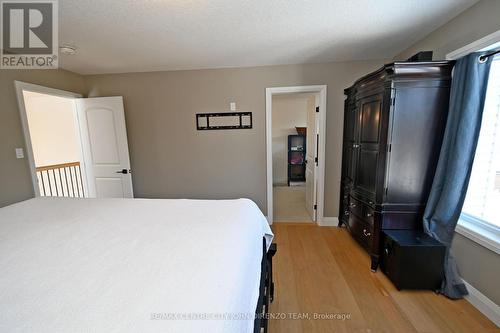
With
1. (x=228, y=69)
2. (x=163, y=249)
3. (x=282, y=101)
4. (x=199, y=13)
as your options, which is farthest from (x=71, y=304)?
(x=282, y=101)

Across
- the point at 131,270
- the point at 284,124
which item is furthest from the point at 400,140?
the point at 284,124

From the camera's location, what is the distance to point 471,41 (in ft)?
5.17

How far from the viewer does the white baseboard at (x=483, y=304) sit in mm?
1429

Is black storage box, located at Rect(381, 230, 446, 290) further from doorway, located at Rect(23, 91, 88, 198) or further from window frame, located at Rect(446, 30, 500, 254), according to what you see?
doorway, located at Rect(23, 91, 88, 198)

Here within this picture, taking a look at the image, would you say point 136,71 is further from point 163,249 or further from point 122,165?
point 163,249

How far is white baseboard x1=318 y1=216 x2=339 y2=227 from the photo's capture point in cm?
301

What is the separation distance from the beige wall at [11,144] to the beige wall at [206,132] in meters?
0.95

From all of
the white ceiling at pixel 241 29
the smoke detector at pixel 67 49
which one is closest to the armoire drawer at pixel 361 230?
the white ceiling at pixel 241 29

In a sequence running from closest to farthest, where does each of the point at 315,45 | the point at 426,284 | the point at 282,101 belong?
the point at 426,284
the point at 315,45
the point at 282,101

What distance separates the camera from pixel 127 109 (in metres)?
3.02

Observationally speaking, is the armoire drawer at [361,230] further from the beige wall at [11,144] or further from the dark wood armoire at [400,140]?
the beige wall at [11,144]

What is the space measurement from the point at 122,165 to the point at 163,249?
253cm

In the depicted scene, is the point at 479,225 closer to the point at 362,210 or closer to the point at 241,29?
the point at 362,210

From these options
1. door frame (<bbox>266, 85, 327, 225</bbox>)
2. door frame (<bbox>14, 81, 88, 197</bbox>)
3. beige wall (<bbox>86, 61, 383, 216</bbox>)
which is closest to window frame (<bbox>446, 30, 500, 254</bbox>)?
beige wall (<bbox>86, 61, 383, 216</bbox>)
